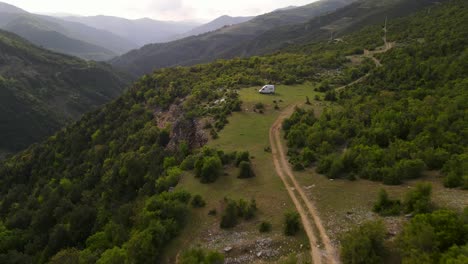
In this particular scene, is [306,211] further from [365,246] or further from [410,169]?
[410,169]

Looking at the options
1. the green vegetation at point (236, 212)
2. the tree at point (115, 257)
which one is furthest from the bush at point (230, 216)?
the tree at point (115, 257)

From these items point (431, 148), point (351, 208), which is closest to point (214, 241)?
point (351, 208)

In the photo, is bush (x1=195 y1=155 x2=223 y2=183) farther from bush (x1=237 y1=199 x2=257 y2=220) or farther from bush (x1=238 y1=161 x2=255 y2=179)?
bush (x1=237 y1=199 x2=257 y2=220)

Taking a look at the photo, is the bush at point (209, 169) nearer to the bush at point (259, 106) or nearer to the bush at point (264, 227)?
the bush at point (264, 227)

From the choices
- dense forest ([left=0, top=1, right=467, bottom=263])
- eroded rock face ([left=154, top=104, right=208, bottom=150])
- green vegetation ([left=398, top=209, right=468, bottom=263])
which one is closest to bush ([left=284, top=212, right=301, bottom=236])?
dense forest ([left=0, top=1, right=467, bottom=263])

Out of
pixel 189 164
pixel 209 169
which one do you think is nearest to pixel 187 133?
pixel 189 164

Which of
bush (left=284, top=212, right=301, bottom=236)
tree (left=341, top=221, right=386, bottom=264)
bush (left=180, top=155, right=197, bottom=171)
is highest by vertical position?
tree (left=341, top=221, right=386, bottom=264)

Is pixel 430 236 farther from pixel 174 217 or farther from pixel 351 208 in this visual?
pixel 174 217
